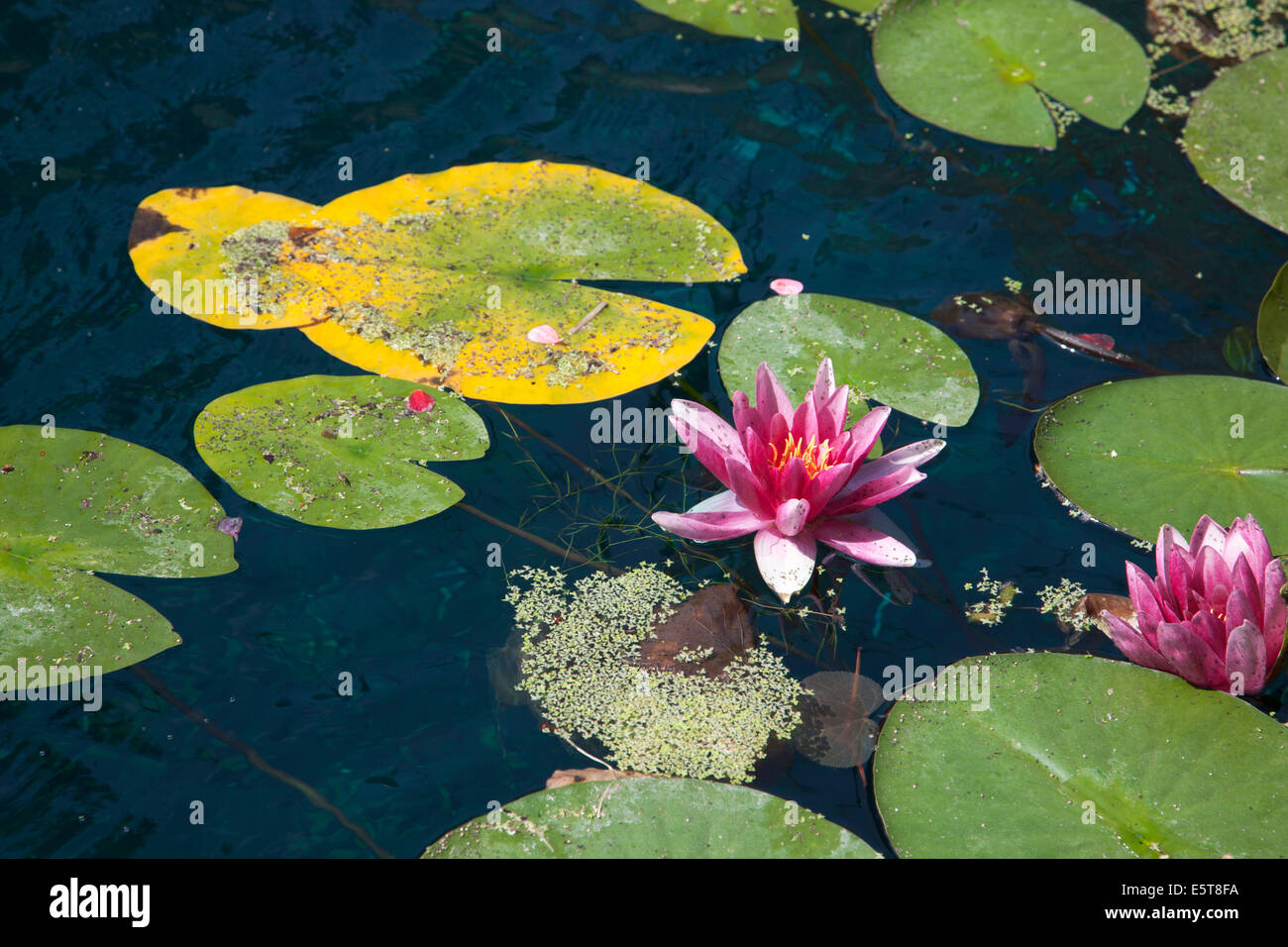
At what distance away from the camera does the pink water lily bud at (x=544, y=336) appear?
3521mm

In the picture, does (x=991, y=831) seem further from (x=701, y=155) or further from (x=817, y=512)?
(x=701, y=155)

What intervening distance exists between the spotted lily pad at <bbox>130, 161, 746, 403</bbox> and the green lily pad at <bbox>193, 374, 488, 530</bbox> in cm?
15

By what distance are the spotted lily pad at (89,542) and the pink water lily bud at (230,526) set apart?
1cm

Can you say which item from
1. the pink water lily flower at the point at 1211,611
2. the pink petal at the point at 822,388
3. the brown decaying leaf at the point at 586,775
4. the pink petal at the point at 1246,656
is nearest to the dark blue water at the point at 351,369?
the brown decaying leaf at the point at 586,775

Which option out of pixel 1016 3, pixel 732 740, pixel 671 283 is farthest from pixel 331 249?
pixel 1016 3

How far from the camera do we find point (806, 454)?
9.53 ft

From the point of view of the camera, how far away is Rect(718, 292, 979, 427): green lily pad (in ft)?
11.0

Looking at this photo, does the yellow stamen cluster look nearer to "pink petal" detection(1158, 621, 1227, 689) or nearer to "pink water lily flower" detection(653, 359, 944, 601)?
"pink water lily flower" detection(653, 359, 944, 601)

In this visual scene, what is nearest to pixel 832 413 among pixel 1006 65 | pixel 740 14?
pixel 1006 65

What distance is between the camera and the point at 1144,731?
247 cm

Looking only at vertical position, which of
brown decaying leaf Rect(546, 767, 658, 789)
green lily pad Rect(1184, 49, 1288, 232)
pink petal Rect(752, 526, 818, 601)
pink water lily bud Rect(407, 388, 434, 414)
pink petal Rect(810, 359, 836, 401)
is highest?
green lily pad Rect(1184, 49, 1288, 232)

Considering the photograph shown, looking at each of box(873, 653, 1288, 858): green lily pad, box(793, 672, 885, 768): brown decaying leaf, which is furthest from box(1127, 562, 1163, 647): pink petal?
box(793, 672, 885, 768): brown decaying leaf

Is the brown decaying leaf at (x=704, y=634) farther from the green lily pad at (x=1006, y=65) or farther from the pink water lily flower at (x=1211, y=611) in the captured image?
the green lily pad at (x=1006, y=65)

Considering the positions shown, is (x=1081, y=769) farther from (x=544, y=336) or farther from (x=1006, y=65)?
(x=1006, y=65)
